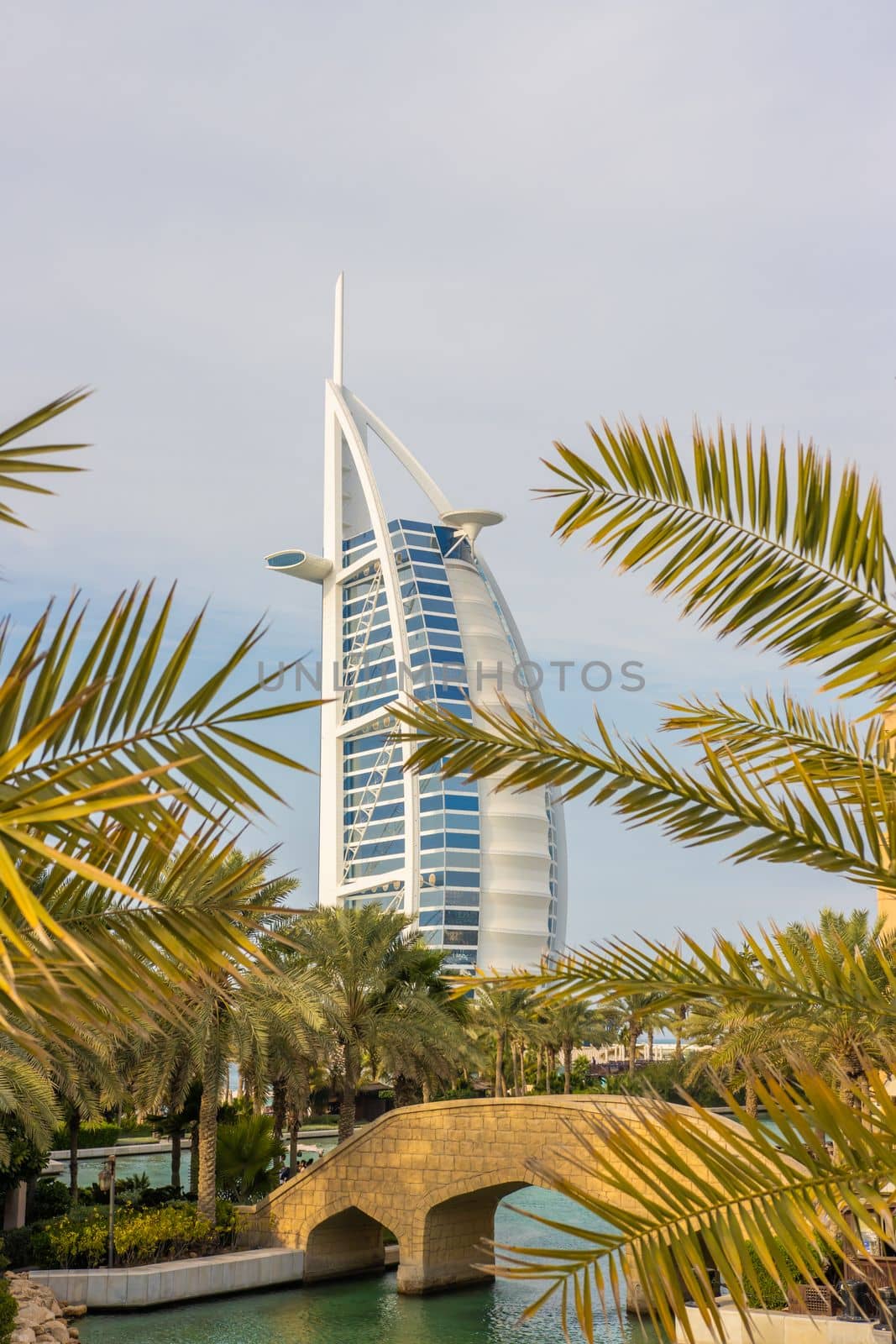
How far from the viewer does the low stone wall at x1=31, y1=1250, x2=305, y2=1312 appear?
25.2 m

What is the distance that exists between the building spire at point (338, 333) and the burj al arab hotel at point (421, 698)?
210 millimetres

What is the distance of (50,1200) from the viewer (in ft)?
101

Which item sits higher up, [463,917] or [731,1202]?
[463,917]

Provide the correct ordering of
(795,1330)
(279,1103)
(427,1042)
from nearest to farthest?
1. (795,1330)
2. (427,1042)
3. (279,1103)

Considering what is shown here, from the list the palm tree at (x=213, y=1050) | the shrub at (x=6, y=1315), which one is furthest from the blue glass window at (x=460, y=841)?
the shrub at (x=6, y=1315)

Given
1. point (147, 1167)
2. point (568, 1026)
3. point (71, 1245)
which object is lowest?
point (147, 1167)

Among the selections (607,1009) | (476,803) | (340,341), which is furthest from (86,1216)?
(340,341)

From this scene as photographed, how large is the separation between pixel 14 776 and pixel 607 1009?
199ft

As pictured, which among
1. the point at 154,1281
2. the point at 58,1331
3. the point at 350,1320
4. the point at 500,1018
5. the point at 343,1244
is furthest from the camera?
the point at 500,1018

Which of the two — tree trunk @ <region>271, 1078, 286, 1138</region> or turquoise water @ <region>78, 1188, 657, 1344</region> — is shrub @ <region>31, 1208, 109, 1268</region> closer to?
turquoise water @ <region>78, 1188, 657, 1344</region>

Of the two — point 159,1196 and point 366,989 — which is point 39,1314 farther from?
point 366,989

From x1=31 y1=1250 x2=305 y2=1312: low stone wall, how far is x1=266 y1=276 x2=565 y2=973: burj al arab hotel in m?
53.9

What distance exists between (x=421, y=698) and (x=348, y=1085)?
2023 inches

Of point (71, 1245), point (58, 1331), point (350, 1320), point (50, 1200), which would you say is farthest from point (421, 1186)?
point (50, 1200)
